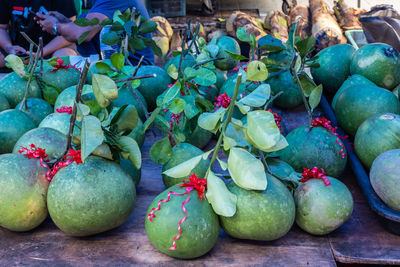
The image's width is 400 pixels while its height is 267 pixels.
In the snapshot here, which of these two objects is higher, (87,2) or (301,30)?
(87,2)

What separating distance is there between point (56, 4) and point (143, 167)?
2596 mm

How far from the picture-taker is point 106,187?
114cm

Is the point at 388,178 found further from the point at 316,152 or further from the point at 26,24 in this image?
the point at 26,24

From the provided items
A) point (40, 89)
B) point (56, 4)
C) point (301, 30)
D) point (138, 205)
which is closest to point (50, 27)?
point (56, 4)

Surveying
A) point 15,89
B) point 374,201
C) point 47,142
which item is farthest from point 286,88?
point 15,89

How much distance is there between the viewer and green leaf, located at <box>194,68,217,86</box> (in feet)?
5.00

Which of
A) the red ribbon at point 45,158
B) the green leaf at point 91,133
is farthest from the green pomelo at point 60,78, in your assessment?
the green leaf at point 91,133

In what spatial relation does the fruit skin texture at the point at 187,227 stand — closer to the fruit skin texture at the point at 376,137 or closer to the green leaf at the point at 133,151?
the green leaf at the point at 133,151

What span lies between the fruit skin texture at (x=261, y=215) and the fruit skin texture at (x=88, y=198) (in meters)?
0.32

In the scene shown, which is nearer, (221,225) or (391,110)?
(221,225)

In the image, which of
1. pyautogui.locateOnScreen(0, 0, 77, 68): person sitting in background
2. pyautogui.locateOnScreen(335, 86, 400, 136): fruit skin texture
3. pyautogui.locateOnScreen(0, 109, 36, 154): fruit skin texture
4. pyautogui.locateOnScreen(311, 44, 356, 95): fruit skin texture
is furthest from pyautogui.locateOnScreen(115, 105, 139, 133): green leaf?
pyautogui.locateOnScreen(0, 0, 77, 68): person sitting in background

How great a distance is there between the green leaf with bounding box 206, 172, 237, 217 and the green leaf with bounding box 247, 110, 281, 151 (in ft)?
0.56

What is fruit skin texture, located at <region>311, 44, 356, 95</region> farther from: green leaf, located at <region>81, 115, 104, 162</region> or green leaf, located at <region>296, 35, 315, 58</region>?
green leaf, located at <region>81, 115, 104, 162</region>

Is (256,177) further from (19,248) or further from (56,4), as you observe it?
(56,4)
